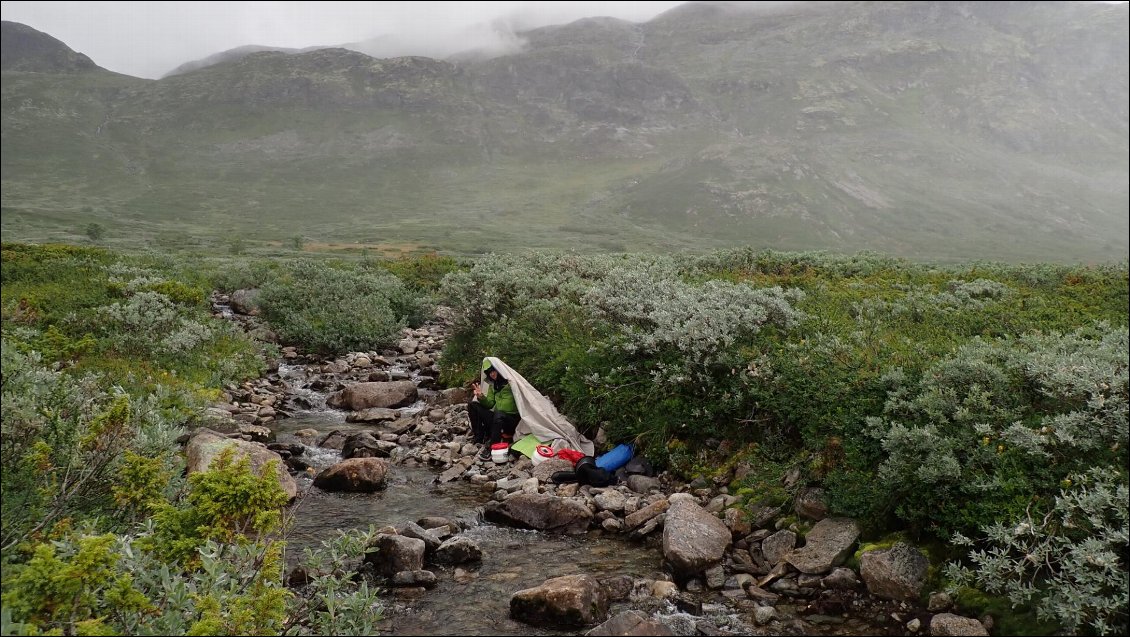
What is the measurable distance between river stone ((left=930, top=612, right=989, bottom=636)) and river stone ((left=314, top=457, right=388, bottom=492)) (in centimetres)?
832

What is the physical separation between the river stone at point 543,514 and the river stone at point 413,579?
84.8 inches

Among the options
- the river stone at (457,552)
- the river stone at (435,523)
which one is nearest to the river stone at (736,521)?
the river stone at (457,552)

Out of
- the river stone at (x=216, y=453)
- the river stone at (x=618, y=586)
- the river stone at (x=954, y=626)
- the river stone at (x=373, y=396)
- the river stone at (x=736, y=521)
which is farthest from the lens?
the river stone at (x=373, y=396)

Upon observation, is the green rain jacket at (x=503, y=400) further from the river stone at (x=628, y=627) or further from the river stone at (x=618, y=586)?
the river stone at (x=628, y=627)

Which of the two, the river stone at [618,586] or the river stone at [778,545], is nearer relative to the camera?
the river stone at [618,586]

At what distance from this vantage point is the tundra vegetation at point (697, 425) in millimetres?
5410

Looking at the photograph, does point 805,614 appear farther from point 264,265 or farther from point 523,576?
point 264,265

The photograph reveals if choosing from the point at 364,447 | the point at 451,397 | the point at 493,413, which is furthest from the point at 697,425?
the point at 451,397

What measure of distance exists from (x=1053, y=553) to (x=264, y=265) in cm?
3667

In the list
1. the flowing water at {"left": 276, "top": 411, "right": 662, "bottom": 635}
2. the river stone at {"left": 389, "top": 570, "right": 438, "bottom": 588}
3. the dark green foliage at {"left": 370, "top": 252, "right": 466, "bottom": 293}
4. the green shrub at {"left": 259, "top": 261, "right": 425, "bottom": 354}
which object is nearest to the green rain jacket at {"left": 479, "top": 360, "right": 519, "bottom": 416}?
the flowing water at {"left": 276, "top": 411, "right": 662, "bottom": 635}

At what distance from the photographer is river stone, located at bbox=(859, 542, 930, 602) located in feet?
23.7

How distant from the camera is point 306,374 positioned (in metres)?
20.0

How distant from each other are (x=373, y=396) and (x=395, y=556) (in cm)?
918

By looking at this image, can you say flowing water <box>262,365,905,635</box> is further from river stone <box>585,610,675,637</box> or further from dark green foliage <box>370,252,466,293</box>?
dark green foliage <box>370,252,466,293</box>
